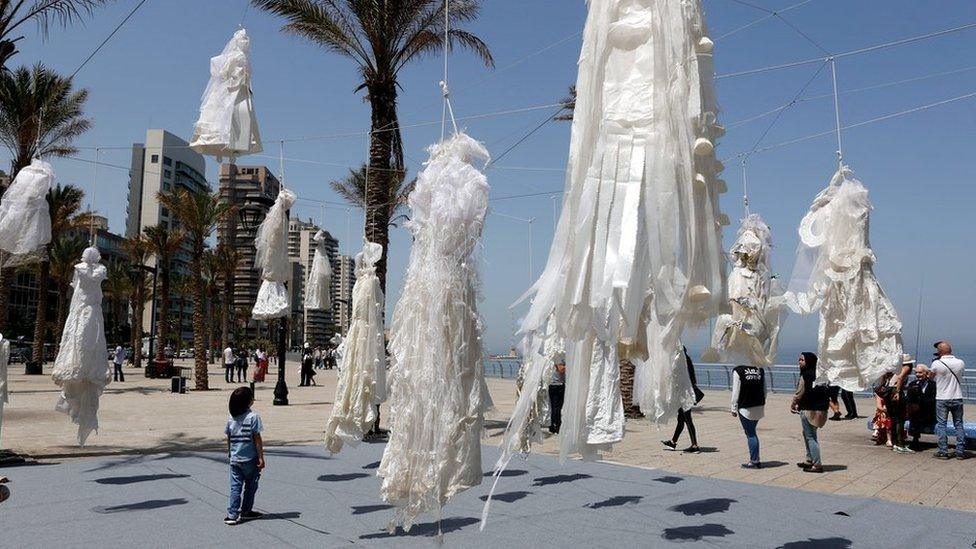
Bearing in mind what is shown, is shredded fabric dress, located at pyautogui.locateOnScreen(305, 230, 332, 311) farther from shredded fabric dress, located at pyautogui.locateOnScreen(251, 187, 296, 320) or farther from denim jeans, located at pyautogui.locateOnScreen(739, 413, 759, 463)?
denim jeans, located at pyautogui.locateOnScreen(739, 413, 759, 463)

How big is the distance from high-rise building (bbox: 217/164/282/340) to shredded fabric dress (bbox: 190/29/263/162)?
4.31 feet

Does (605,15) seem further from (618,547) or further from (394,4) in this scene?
(394,4)

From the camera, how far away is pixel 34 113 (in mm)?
18688

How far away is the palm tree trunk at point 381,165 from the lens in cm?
1222

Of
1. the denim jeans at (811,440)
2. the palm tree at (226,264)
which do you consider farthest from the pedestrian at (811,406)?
the palm tree at (226,264)

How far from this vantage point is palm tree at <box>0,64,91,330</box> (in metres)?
18.2

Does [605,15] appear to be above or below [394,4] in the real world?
below

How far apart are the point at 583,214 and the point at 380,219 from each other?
914cm

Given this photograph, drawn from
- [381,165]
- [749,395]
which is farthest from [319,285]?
[749,395]

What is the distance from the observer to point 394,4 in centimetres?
1283

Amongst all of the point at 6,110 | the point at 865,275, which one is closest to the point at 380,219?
the point at 865,275

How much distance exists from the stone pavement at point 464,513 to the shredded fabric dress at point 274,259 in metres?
7.86

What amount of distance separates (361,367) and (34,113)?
1669 cm

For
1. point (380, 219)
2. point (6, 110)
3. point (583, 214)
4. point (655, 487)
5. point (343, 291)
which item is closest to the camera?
point (583, 214)
